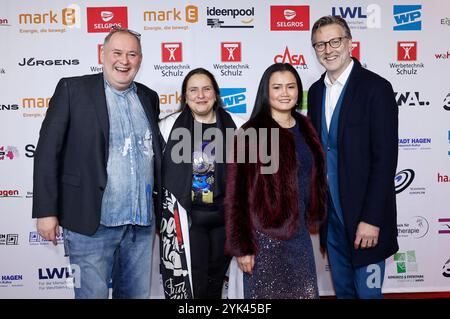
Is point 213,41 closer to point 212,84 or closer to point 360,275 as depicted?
point 212,84

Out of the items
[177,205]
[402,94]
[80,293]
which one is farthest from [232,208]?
[402,94]

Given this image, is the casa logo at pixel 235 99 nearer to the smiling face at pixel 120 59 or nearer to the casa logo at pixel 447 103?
the smiling face at pixel 120 59

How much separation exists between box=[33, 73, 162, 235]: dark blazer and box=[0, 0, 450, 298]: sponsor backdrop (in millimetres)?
1194

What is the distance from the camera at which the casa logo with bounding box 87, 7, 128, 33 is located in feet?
10.9

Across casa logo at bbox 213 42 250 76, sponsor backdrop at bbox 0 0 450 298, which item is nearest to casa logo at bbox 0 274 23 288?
sponsor backdrop at bbox 0 0 450 298

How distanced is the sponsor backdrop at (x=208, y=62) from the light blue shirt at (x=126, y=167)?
43.5 inches

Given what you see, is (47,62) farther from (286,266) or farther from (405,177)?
(405,177)

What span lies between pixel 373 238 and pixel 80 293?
165 centimetres

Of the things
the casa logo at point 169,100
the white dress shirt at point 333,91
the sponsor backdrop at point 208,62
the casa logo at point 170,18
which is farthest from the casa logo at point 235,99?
the white dress shirt at point 333,91

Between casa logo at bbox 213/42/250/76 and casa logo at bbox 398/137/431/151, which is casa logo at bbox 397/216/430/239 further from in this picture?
casa logo at bbox 213/42/250/76

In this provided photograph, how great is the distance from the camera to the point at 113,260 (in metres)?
2.38

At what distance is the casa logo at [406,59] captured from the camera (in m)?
3.39

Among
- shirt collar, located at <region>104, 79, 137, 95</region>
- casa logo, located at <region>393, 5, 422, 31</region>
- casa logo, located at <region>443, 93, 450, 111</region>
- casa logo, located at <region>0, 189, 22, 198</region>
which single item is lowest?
casa logo, located at <region>0, 189, 22, 198</region>

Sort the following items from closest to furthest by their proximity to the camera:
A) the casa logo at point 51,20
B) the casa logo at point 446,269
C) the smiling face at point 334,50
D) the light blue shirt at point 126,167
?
the light blue shirt at point 126,167 → the smiling face at point 334,50 → the casa logo at point 51,20 → the casa logo at point 446,269
